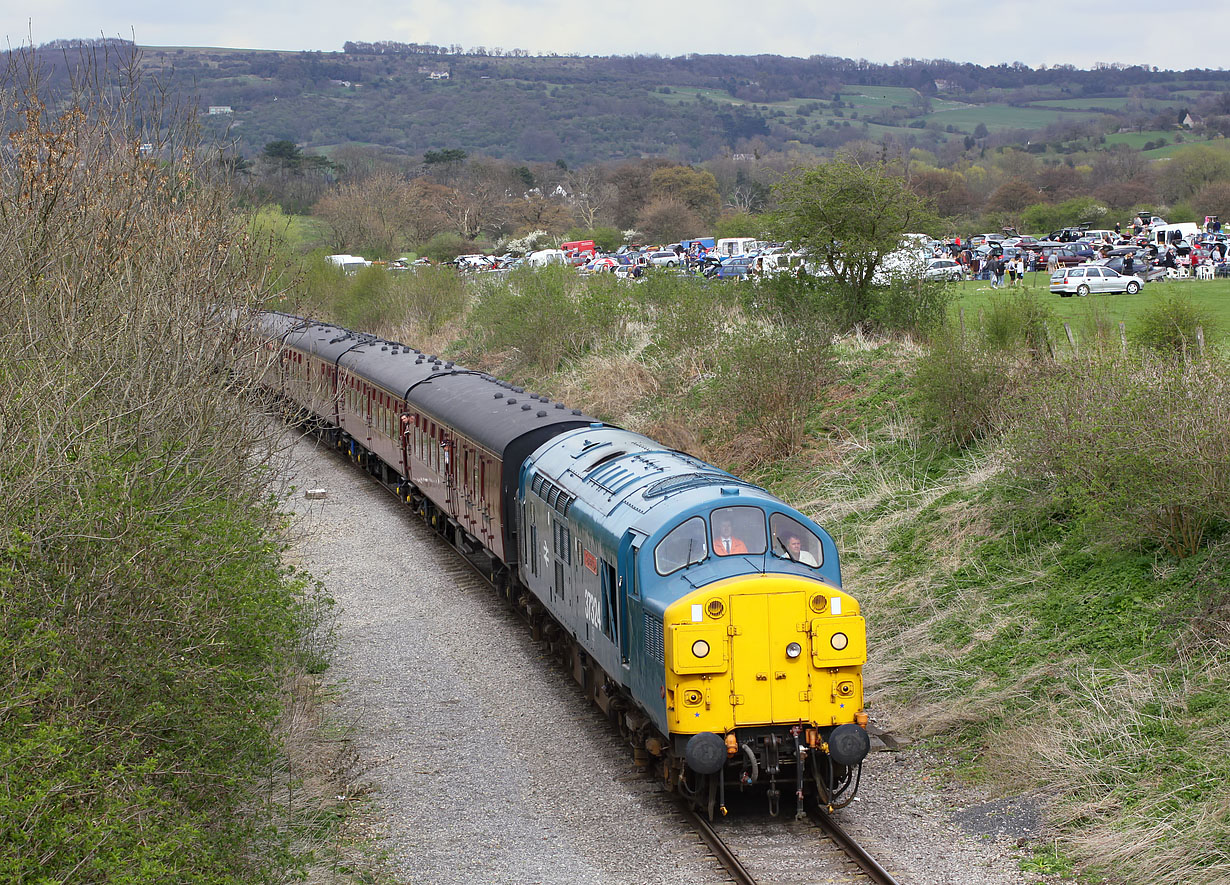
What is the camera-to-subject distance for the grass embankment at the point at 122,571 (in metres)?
6.61

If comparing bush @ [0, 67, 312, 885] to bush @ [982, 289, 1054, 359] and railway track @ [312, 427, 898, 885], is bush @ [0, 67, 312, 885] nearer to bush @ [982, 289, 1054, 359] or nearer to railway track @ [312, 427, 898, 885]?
railway track @ [312, 427, 898, 885]

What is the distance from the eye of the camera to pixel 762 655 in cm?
1009

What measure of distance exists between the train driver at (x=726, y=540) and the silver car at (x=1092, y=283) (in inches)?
→ 1364

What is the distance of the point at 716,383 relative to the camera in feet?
77.3

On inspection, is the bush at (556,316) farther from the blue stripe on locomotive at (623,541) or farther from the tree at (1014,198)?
the tree at (1014,198)

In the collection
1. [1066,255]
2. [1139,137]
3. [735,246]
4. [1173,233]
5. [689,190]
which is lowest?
[735,246]

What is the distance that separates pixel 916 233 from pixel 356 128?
584ft

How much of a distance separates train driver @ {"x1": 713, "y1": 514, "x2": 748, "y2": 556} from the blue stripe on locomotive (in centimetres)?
10

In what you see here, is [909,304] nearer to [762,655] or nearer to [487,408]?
[487,408]

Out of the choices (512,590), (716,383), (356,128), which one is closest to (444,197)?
(716,383)

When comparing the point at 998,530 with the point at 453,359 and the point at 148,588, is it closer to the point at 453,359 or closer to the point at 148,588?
the point at 148,588

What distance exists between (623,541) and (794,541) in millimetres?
1518

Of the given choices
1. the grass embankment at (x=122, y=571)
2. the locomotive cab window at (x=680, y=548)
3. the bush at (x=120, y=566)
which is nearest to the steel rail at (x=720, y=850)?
the locomotive cab window at (x=680, y=548)

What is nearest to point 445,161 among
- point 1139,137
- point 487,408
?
point 1139,137
